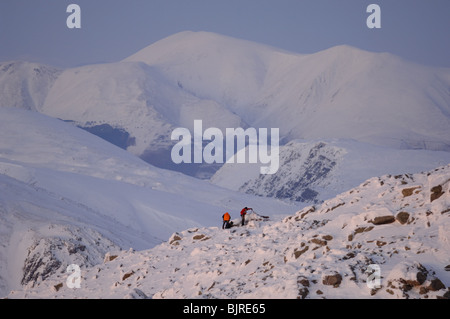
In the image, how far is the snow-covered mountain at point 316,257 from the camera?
14969 millimetres

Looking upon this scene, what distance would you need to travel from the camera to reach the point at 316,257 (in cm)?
1733

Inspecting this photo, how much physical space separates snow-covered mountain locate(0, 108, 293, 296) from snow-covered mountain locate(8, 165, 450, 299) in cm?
793

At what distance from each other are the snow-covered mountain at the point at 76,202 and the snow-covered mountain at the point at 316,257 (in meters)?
7.93

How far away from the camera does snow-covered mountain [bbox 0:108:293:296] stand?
44.2m

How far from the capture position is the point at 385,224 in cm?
1930

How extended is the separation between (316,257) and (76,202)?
197 ft

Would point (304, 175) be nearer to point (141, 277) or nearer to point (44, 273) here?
point (44, 273)

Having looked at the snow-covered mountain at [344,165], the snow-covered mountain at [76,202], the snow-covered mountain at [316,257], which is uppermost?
the snow-covered mountain at [316,257]
